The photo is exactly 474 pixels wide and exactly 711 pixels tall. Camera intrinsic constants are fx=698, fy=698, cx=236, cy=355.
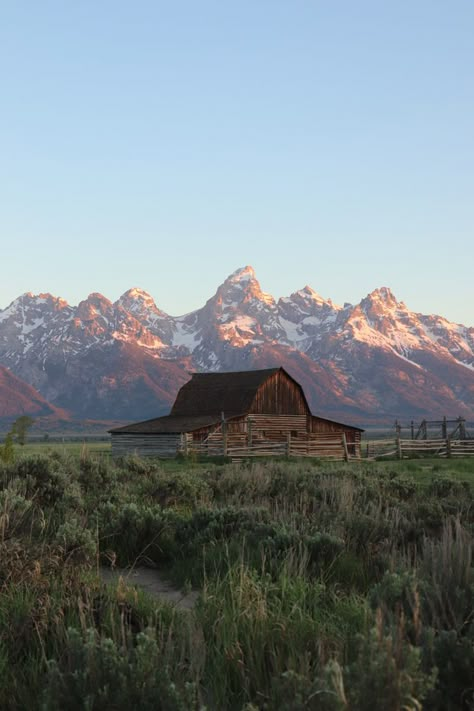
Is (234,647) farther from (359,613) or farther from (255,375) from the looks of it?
(255,375)

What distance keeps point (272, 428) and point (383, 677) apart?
42.4 metres

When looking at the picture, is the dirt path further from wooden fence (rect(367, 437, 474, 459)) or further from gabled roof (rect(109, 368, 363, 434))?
gabled roof (rect(109, 368, 363, 434))

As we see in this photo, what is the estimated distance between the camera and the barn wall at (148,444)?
40.7 metres

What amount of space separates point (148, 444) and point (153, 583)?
35.8 metres

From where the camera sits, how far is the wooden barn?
4003cm

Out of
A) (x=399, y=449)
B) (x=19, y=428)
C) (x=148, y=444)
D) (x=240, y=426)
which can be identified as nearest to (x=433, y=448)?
(x=399, y=449)

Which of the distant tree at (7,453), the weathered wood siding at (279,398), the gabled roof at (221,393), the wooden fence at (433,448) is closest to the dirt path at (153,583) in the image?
the distant tree at (7,453)

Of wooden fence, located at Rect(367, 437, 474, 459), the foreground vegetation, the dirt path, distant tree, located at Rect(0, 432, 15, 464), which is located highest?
distant tree, located at Rect(0, 432, 15, 464)

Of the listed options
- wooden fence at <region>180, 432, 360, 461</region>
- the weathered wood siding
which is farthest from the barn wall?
the weathered wood siding

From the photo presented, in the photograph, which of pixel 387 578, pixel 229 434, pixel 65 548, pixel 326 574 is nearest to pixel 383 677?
pixel 387 578

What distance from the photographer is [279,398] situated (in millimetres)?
46531

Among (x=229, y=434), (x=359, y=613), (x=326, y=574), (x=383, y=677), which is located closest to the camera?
(x=383, y=677)

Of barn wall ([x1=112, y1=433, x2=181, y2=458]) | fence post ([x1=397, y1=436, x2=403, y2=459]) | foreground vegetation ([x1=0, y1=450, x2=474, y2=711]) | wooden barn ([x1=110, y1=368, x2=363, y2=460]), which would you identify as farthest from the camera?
barn wall ([x1=112, y1=433, x2=181, y2=458])

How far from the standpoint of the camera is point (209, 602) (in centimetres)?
484
